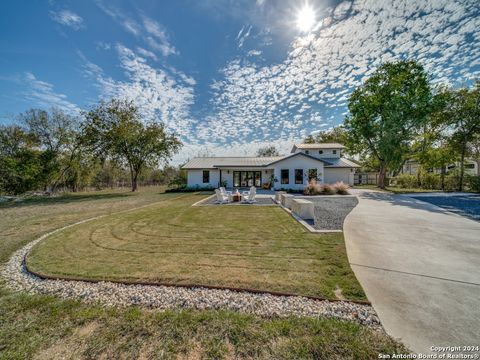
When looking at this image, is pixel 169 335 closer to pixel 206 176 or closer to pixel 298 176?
pixel 298 176

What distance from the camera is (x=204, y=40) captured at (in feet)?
43.2

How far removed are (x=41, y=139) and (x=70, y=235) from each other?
87.5 ft

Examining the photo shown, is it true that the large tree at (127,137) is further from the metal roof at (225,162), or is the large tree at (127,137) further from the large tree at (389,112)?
the large tree at (389,112)

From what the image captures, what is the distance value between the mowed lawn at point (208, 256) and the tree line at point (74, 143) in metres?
19.6

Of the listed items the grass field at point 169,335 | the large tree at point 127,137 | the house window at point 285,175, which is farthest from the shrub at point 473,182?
the large tree at point 127,137

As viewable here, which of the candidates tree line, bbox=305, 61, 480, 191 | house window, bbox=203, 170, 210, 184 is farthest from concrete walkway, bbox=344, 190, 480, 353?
house window, bbox=203, 170, 210, 184

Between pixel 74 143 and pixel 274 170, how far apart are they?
25.8m

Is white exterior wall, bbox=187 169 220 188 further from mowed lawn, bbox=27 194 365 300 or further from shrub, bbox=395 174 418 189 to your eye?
shrub, bbox=395 174 418 189

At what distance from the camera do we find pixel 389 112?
19797 mm

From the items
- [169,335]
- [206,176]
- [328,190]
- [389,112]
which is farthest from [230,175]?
[169,335]

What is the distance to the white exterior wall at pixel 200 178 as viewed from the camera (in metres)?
24.1

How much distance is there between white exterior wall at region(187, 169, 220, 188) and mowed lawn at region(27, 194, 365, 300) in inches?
661

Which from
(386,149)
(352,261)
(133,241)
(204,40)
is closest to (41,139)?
(204,40)

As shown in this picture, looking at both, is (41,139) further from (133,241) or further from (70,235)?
(133,241)
